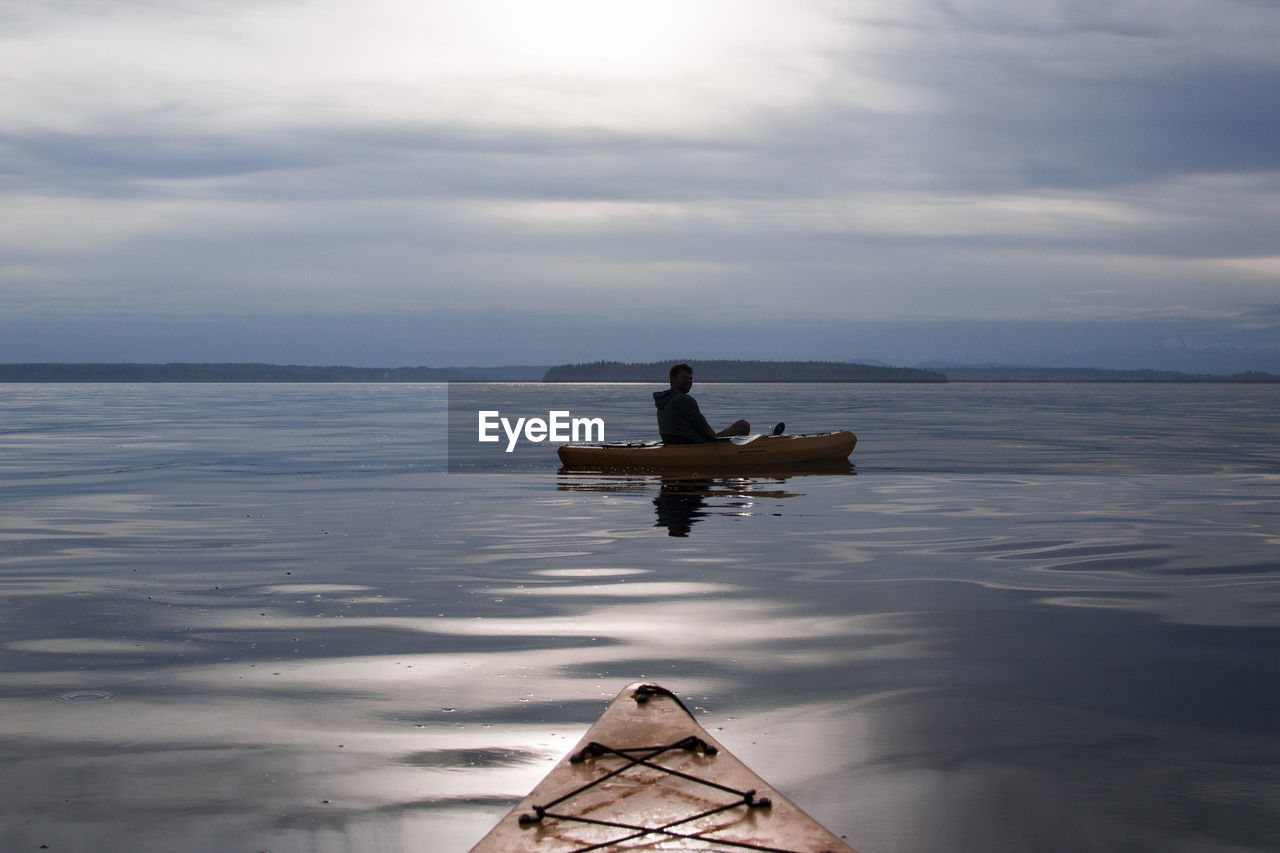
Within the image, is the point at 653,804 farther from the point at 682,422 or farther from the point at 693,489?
the point at 682,422

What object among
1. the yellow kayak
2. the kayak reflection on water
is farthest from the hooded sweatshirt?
the kayak reflection on water

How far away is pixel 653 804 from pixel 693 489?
1329 cm

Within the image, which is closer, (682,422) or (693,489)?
(693,489)

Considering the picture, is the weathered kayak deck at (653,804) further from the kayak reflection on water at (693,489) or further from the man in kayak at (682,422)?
the man in kayak at (682,422)

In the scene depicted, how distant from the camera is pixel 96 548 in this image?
36.7ft

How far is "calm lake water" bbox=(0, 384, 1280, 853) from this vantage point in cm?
449

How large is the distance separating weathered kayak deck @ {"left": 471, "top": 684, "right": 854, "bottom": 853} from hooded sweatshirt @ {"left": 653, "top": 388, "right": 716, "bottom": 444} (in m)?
13.7

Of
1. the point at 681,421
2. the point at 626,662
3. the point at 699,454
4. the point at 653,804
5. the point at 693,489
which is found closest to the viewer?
the point at 653,804

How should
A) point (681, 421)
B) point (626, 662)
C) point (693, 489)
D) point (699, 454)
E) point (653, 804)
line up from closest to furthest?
1. point (653, 804)
2. point (626, 662)
3. point (693, 489)
4. point (681, 421)
5. point (699, 454)

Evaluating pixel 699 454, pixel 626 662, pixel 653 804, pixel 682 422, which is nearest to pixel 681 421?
pixel 682 422

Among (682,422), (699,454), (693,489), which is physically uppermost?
(682,422)

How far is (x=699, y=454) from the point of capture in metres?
19.0

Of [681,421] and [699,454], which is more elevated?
[681,421]

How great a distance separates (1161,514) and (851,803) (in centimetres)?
1148
